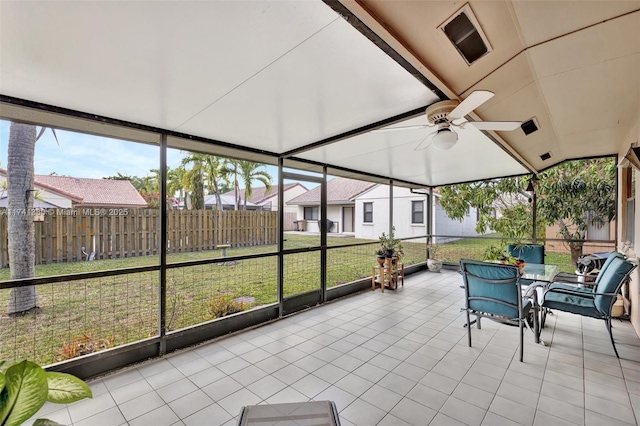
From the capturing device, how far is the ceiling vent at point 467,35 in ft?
4.80

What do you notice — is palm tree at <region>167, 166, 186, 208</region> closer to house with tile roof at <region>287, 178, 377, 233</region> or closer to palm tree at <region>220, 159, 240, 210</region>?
palm tree at <region>220, 159, 240, 210</region>

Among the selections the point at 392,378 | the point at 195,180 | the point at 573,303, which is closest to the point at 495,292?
the point at 573,303

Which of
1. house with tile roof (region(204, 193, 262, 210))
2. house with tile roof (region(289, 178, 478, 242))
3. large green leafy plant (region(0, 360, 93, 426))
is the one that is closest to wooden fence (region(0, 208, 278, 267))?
large green leafy plant (region(0, 360, 93, 426))

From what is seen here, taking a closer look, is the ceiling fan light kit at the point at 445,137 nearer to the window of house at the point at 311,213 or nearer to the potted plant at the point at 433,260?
the potted plant at the point at 433,260

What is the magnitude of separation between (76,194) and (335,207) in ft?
41.2

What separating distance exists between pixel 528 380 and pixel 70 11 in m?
3.93

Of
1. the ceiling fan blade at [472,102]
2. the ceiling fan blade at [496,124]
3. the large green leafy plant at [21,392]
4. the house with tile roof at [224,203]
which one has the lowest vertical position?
the large green leafy plant at [21,392]

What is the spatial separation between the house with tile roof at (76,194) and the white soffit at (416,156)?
2.51 meters

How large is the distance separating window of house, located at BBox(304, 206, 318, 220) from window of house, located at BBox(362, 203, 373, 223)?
299 centimetres

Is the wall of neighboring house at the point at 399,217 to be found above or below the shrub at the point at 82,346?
above

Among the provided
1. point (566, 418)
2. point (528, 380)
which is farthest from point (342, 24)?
point (528, 380)

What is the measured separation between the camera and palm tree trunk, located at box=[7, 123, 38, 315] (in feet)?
9.12

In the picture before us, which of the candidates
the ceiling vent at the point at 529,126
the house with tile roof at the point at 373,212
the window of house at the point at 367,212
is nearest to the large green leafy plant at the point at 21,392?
the ceiling vent at the point at 529,126

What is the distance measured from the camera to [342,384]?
2.39 meters
